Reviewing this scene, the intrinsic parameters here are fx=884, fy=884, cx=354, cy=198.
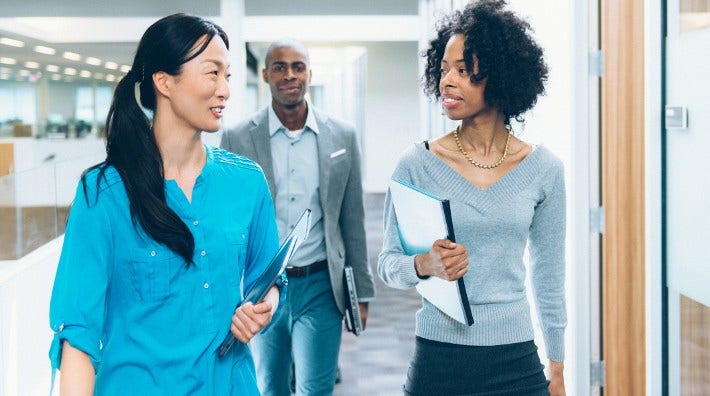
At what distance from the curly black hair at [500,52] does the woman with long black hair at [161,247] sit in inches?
20.9

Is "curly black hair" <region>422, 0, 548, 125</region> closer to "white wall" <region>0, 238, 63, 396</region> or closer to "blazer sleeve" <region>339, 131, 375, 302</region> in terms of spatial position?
→ "blazer sleeve" <region>339, 131, 375, 302</region>

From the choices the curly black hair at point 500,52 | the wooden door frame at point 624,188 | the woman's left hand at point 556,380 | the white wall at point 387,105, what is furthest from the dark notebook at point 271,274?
the white wall at point 387,105

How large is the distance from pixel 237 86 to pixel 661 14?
5135 mm

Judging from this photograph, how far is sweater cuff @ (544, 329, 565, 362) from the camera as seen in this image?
67.4 inches

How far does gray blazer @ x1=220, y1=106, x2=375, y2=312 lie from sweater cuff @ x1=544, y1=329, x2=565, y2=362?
99 cm

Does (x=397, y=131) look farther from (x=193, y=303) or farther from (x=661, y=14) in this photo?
(x=193, y=303)

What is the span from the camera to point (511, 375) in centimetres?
161

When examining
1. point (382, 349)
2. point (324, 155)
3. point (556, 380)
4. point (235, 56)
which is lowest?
point (382, 349)

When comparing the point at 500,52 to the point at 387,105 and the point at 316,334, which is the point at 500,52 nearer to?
the point at 316,334

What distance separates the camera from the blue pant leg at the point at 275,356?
2588mm

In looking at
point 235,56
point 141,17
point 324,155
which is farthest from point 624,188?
point 141,17

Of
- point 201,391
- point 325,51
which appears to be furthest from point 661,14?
point 325,51

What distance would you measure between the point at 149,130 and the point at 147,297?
26 cm

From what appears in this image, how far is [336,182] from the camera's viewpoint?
8.87 ft
